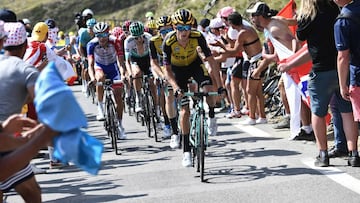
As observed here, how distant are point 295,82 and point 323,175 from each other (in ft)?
9.30

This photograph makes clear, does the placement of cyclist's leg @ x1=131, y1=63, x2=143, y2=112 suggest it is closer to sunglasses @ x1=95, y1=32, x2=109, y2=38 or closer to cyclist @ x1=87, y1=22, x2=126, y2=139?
cyclist @ x1=87, y1=22, x2=126, y2=139

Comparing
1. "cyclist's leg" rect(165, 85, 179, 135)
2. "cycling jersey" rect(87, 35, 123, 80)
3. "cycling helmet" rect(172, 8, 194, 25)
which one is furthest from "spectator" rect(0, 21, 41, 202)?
"cycling jersey" rect(87, 35, 123, 80)

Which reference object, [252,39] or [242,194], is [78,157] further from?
[252,39]

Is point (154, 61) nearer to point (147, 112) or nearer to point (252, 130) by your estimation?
point (147, 112)

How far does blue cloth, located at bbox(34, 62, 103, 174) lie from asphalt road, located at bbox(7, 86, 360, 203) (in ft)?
13.2

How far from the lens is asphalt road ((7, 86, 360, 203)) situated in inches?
288

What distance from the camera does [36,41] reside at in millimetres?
9875

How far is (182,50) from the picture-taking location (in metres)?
9.51

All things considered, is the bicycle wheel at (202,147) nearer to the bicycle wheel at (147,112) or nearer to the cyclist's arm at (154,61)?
the cyclist's arm at (154,61)

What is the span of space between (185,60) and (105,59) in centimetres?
276

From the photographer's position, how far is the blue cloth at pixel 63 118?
320 cm

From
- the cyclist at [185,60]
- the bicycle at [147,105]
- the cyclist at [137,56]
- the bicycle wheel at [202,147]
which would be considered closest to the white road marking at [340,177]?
the bicycle wheel at [202,147]

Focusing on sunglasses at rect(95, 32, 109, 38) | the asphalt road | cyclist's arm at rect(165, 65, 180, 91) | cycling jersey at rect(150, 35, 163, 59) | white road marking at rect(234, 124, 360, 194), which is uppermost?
sunglasses at rect(95, 32, 109, 38)

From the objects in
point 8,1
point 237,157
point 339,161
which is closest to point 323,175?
point 339,161
